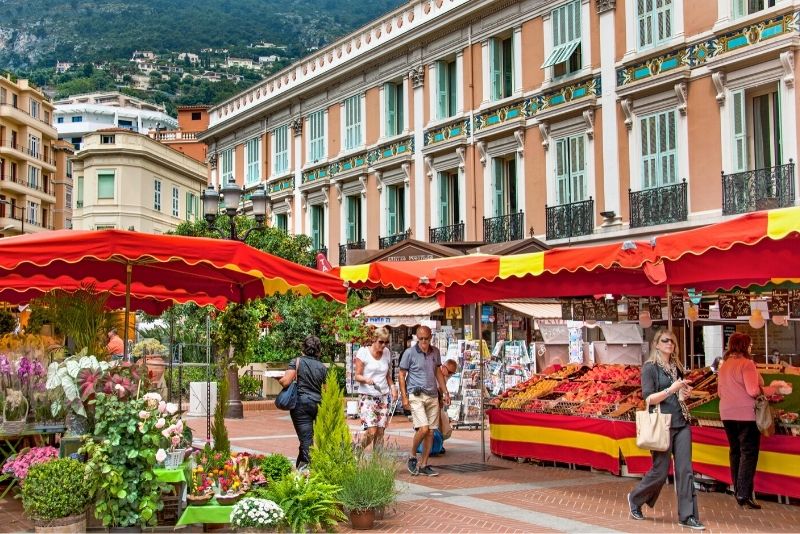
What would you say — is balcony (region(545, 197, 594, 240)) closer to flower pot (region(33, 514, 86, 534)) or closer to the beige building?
flower pot (region(33, 514, 86, 534))

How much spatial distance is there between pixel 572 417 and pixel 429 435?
1972 mm

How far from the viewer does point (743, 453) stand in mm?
9750

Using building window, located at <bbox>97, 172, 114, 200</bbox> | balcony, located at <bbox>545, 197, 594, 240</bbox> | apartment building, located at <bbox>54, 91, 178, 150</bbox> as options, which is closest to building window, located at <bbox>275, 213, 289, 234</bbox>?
balcony, located at <bbox>545, 197, 594, 240</bbox>

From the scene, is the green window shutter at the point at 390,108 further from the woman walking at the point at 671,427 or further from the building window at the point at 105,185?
the building window at the point at 105,185

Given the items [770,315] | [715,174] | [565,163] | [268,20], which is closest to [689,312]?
[770,315]

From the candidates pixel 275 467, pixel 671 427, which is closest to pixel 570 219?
pixel 671 427

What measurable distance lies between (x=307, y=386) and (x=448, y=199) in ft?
60.5

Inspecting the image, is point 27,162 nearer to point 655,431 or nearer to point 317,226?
point 317,226

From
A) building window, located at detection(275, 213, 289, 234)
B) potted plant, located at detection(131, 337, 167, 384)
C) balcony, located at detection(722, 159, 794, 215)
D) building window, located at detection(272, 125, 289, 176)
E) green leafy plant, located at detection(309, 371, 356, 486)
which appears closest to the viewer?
green leafy plant, located at detection(309, 371, 356, 486)

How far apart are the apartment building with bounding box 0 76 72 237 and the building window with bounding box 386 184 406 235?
135 feet

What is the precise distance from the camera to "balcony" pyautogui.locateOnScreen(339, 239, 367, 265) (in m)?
32.6

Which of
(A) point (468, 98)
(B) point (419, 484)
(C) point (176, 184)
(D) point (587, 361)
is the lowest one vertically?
(B) point (419, 484)

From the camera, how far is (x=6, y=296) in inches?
552

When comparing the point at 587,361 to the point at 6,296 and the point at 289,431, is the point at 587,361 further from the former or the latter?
the point at 6,296
